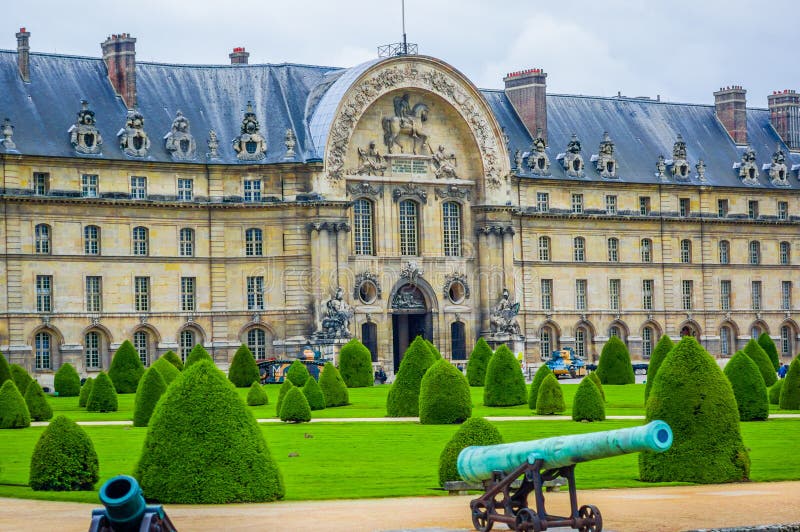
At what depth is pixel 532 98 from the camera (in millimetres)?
91312

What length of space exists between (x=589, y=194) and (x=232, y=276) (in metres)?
22.4

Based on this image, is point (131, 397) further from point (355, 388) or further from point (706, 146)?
point (706, 146)

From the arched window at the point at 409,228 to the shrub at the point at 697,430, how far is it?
168 feet

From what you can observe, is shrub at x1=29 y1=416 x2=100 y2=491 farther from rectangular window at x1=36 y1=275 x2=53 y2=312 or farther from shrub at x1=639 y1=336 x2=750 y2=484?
rectangular window at x1=36 y1=275 x2=53 y2=312

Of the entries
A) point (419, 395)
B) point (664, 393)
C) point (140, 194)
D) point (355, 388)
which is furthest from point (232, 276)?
point (664, 393)

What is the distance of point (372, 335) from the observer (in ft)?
268

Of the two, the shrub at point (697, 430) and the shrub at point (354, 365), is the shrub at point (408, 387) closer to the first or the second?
the shrub at point (354, 365)

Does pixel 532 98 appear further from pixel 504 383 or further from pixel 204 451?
pixel 204 451

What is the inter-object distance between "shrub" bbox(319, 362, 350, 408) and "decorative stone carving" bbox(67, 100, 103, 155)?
75.7 ft

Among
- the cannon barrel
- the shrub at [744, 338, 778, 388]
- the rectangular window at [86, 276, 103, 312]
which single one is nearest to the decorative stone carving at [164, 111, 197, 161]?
the rectangular window at [86, 276, 103, 312]

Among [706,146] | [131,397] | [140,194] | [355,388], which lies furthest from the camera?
[706,146]

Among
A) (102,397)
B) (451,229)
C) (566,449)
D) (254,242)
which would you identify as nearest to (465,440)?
(566,449)

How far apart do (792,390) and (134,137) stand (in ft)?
117

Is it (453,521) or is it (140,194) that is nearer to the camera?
(453,521)
